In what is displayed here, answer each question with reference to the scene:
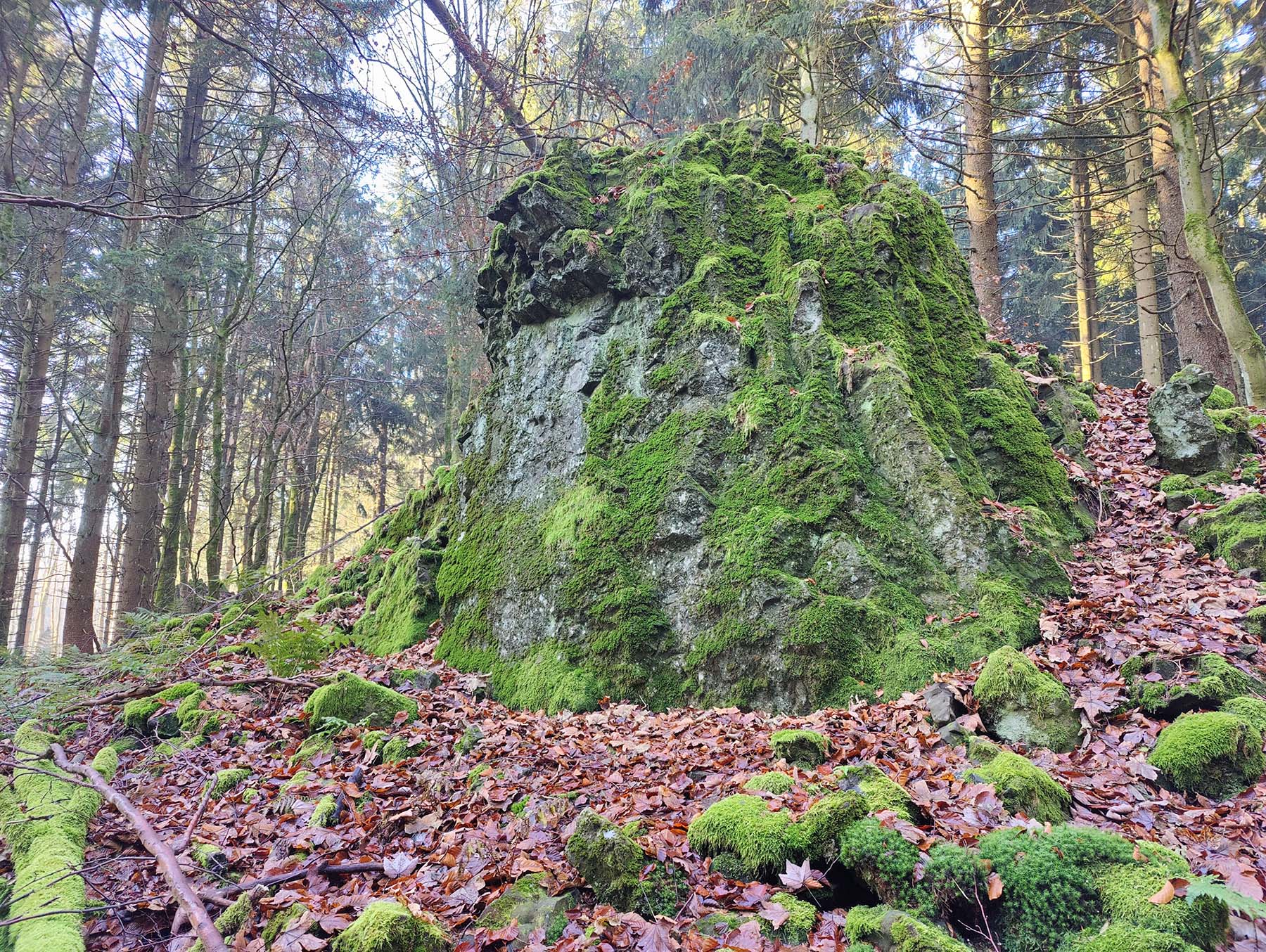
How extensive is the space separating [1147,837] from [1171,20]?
9.46 m

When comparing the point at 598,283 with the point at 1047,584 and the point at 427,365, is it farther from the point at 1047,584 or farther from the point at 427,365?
the point at 427,365

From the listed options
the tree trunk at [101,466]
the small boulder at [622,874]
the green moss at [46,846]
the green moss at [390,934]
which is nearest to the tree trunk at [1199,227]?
the small boulder at [622,874]

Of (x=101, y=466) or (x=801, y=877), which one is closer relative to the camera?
(x=801, y=877)

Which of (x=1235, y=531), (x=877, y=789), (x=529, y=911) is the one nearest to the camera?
(x=529, y=911)

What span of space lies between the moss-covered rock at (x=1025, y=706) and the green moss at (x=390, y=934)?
3.39 m

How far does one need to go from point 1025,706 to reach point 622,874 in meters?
2.74

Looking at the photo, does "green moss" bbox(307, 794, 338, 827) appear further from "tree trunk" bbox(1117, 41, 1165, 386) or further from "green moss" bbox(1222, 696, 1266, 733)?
"tree trunk" bbox(1117, 41, 1165, 386)

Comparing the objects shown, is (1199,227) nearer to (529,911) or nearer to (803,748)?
(803,748)

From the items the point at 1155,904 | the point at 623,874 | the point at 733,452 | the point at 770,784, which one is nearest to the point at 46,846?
the point at 623,874

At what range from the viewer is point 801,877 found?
9.27ft

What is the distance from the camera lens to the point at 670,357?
7.05 meters

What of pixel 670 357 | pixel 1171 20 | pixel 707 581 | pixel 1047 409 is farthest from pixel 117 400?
pixel 1171 20

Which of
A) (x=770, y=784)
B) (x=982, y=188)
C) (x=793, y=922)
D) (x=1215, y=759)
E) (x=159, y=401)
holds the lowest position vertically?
(x=793, y=922)

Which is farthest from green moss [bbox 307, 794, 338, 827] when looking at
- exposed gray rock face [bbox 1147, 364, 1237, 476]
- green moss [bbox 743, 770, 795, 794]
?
exposed gray rock face [bbox 1147, 364, 1237, 476]
